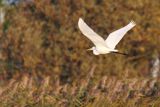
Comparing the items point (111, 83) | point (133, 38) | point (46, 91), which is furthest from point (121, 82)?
point (133, 38)

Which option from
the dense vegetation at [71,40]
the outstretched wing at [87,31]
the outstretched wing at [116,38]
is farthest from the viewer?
the dense vegetation at [71,40]

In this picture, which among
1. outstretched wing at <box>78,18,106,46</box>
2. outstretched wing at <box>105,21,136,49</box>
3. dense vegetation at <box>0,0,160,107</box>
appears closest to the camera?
outstretched wing at <box>78,18,106,46</box>

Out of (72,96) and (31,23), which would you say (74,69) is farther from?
(72,96)

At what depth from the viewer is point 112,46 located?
1100 centimetres

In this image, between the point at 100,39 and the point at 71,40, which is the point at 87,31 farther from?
the point at 71,40

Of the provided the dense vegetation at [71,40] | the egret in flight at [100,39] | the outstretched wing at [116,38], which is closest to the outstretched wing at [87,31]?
the egret in flight at [100,39]

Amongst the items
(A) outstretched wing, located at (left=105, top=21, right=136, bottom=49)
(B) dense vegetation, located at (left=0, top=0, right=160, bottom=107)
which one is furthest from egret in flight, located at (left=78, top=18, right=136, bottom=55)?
(B) dense vegetation, located at (left=0, top=0, right=160, bottom=107)

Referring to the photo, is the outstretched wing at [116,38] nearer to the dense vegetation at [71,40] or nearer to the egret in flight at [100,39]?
the egret in flight at [100,39]

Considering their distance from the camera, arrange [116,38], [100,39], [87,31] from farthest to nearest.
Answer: [116,38] < [100,39] < [87,31]

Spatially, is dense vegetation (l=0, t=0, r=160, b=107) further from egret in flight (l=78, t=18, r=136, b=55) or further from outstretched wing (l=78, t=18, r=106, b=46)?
outstretched wing (l=78, t=18, r=106, b=46)

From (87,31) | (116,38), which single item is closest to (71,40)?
(116,38)

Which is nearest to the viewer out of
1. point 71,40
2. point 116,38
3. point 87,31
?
point 87,31

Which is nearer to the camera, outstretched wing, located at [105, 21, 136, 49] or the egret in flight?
the egret in flight

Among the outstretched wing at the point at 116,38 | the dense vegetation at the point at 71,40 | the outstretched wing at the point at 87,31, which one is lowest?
the outstretched wing at the point at 87,31
